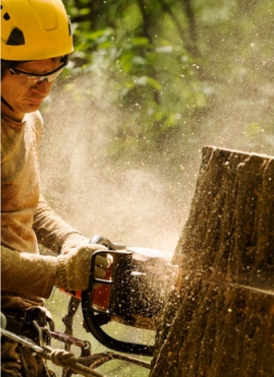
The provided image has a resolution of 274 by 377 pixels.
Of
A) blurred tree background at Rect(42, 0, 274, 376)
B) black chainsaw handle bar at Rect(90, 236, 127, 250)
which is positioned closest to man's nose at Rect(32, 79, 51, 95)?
black chainsaw handle bar at Rect(90, 236, 127, 250)

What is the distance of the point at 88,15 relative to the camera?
7.47 m

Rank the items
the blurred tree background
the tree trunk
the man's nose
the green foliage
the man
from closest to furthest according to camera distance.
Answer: the tree trunk → the man → the man's nose → the blurred tree background → the green foliage

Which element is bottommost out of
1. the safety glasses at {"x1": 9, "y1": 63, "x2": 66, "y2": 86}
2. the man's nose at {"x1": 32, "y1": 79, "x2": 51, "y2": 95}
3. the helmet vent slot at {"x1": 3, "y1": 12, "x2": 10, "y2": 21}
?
the man's nose at {"x1": 32, "y1": 79, "x2": 51, "y2": 95}

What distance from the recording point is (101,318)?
2.86 metres

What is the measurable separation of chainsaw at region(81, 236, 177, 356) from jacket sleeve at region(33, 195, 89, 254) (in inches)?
11.5

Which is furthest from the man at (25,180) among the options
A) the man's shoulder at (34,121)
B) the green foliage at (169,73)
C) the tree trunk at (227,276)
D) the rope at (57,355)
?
the green foliage at (169,73)

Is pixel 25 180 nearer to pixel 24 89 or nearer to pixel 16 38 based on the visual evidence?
pixel 24 89

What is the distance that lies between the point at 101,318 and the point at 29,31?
1.24 m

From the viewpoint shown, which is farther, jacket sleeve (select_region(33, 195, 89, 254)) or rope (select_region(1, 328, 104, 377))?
jacket sleeve (select_region(33, 195, 89, 254))

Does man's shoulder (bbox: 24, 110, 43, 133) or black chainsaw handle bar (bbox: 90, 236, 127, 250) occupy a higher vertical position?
man's shoulder (bbox: 24, 110, 43, 133)

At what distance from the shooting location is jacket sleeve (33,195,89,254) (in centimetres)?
311

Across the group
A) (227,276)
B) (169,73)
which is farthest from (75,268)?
(169,73)

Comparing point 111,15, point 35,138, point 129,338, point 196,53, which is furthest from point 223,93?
point 35,138

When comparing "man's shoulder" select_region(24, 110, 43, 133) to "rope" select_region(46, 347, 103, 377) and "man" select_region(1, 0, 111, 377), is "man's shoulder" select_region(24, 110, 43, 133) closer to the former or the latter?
"man" select_region(1, 0, 111, 377)
